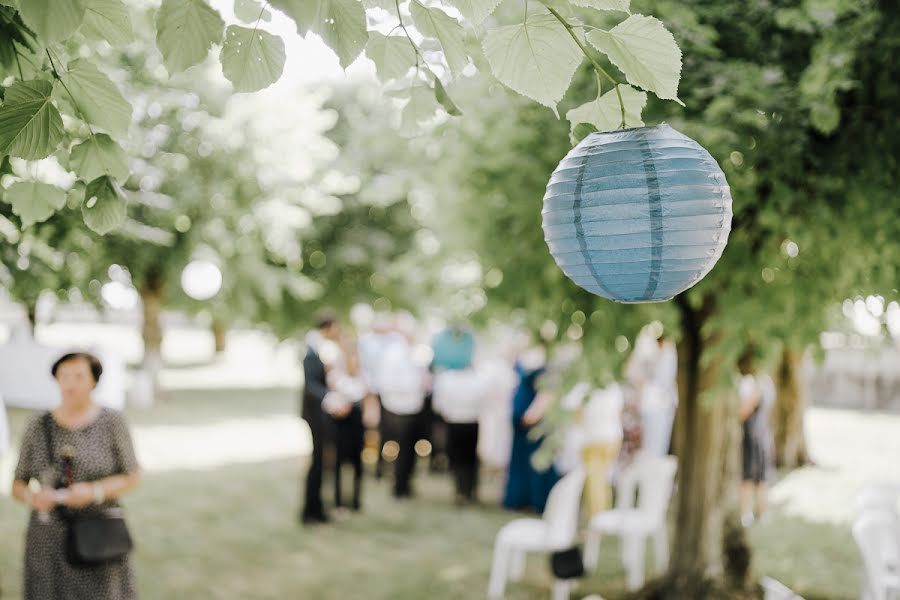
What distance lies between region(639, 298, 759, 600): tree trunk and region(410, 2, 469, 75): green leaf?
14.5ft

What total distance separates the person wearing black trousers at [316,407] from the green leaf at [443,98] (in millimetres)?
5723

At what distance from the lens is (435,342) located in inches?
383

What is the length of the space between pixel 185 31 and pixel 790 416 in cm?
1275

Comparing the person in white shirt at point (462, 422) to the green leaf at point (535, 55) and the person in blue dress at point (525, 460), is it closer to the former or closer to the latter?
the person in blue dress at point (525, 460)

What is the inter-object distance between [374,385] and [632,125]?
26.3 ft

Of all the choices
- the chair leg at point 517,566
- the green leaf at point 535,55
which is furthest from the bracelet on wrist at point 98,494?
the chair leg at point 517,566

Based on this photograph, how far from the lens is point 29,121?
5.56 ft

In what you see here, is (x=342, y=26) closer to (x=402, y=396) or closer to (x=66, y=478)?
(x=66, y=478)

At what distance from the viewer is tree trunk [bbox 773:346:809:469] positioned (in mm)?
12383

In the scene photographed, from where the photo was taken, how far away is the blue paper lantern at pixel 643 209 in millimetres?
1876

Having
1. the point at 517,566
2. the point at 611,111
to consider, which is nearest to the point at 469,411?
the point at 517,566

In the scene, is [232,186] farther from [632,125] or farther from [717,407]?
[632,125]

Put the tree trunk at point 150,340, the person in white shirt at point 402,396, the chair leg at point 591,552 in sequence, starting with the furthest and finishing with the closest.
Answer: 1. the tree trunk at point 150,340
2. the person in white shirt at point 402,396
3. the chair leg at point 591,552

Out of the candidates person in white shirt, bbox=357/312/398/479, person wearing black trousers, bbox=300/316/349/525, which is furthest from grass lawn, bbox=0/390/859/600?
person in white shirt, bbox=357/312/398/479
